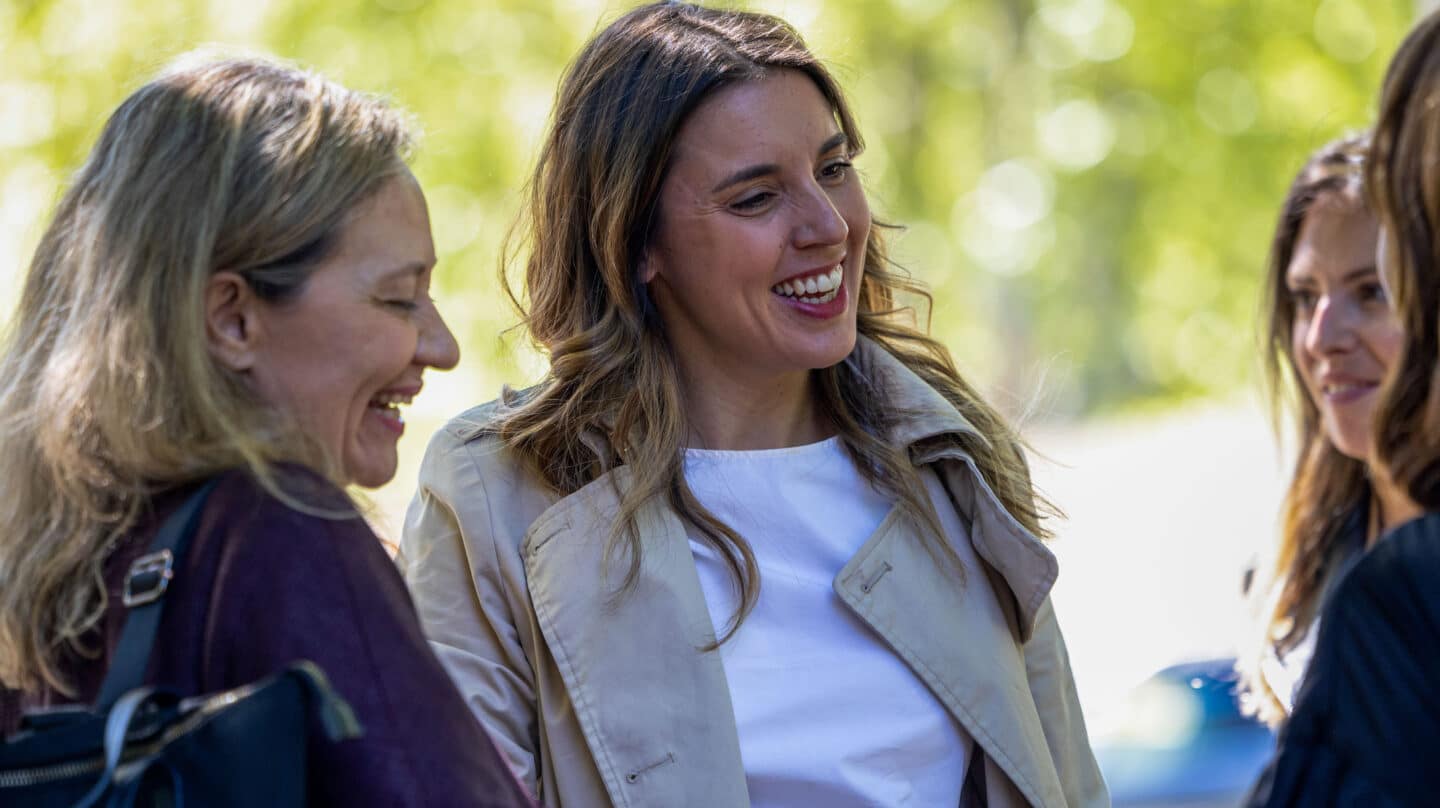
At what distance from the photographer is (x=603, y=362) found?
9.71 feet

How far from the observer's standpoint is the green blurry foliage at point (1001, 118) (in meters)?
8.66

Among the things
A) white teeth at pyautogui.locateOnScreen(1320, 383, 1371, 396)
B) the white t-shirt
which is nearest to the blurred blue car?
white teeth at pyautogui.locateOnScreen(1320, 383, 1371, 396)

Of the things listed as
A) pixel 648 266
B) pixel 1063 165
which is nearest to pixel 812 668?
pixel 648 266

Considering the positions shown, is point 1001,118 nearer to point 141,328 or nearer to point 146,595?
point 141,328

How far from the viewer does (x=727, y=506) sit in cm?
288

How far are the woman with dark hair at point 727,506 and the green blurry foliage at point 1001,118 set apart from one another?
5316 millimetres

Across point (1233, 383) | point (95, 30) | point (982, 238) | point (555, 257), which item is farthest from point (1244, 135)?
point (555, 257)

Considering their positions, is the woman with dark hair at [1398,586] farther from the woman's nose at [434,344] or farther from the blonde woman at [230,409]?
the woman's nose at [434,344]

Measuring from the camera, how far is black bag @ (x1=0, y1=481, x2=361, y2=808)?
159 cm

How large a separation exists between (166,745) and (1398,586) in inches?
48.5

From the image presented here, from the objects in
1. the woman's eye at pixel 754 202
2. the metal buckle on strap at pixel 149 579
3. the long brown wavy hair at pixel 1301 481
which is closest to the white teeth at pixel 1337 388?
the long brown wavy hair at pixel 1301 481

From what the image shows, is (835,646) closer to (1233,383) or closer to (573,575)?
(573,575)

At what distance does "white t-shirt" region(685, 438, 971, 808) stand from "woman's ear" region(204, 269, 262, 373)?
1.05m

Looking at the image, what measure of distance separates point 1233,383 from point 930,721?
1572 cm
